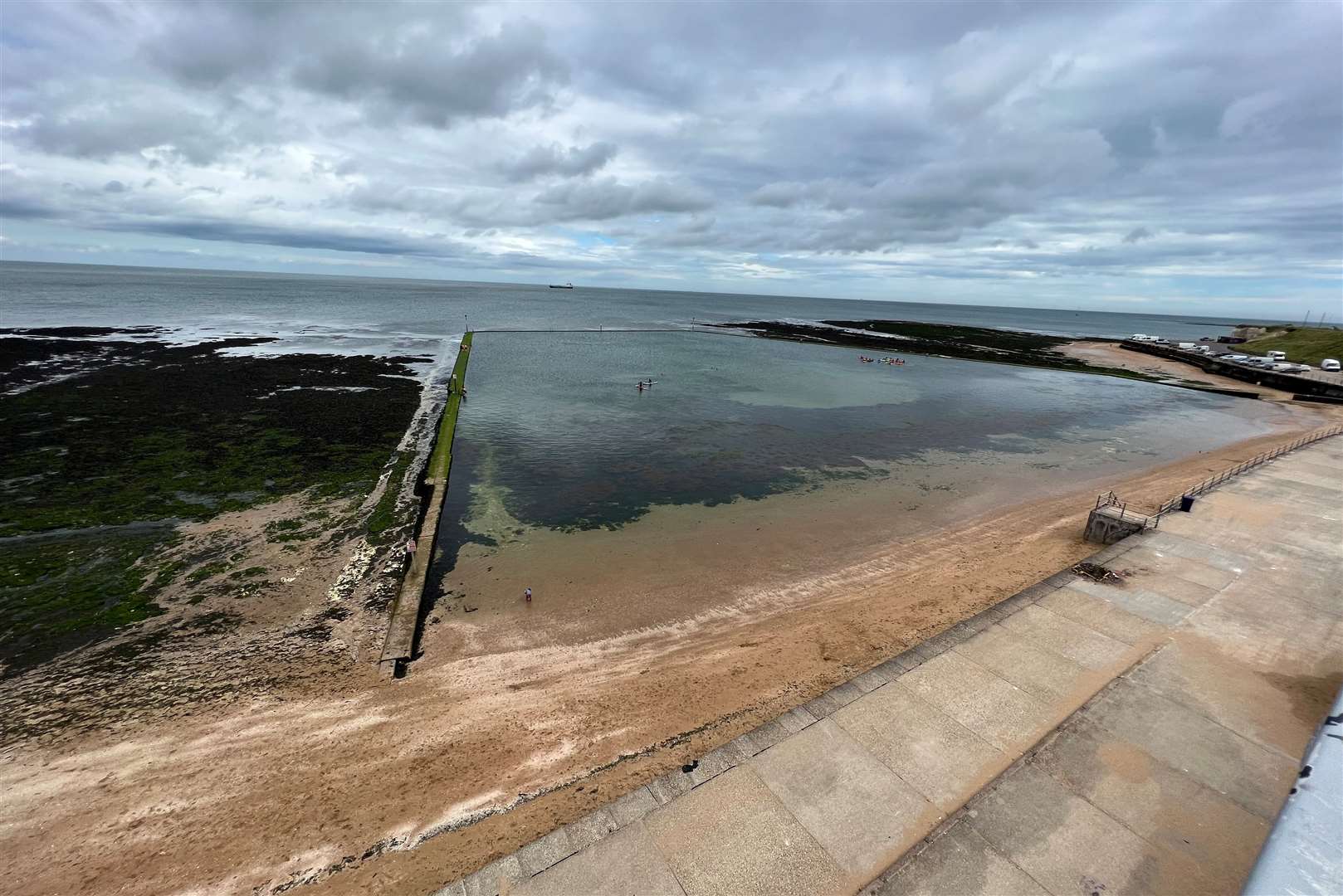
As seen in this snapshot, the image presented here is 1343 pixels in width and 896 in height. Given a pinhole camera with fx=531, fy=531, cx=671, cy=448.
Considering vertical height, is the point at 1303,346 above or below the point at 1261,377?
above

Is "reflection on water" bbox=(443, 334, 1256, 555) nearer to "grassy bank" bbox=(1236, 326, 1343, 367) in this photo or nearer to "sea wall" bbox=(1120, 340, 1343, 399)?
"sea wall" bbox=(1120, 340, 1343, 399)

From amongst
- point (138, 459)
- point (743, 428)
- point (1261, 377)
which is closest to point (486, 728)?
point (138, 459)

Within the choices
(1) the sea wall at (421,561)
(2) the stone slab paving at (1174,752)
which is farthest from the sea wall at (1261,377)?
(1) the sea wall at (421,561)

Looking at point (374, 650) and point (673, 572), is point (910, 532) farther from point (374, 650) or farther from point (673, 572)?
point (374, 650)

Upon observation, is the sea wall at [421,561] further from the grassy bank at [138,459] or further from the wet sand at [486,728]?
the grassy bank at [138,459]

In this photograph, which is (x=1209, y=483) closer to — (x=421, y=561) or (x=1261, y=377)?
(x=421, y=561)

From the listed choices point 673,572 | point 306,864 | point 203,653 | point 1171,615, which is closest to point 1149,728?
point 1171,615
